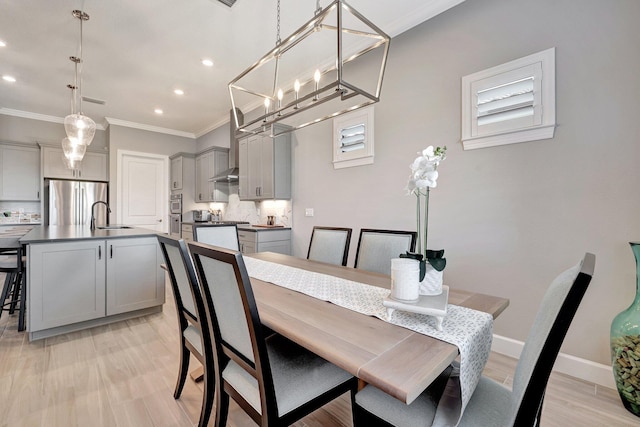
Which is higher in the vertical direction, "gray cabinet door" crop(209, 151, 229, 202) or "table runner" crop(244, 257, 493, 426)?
"gray cabinet door" crop(209, 151, 229, 202)

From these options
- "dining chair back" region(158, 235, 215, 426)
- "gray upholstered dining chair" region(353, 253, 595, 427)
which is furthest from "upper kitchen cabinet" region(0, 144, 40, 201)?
"gray upholstered dining chair" region(353, 253, 595, 427)

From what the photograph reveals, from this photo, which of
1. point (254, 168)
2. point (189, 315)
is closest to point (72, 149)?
point (254, 168)

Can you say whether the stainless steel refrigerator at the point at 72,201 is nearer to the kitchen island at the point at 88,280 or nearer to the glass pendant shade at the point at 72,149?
the glass pendant shade at the point at 72,149

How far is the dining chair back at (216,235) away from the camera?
8.02ft

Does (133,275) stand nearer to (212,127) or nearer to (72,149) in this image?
(72,149)

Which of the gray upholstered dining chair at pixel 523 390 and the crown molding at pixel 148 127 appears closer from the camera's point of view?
the gray upholstered dining chair at pixel 523 390

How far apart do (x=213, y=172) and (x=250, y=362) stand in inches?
200

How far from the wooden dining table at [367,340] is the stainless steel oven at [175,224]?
206 inches

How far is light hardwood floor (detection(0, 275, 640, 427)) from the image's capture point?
5.06 ft

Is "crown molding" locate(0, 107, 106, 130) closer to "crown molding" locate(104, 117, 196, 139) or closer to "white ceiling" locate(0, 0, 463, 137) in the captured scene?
"white ceiling" locate(0, 0, 463, 137)

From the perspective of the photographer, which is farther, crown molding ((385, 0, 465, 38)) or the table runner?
crown molding ((385, 0, 465, 38))

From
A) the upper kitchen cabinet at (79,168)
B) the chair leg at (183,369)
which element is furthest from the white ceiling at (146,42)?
the chair leg at (183,369)

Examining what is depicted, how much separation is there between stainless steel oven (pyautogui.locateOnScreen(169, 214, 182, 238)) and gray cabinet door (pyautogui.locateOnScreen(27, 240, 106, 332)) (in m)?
3.32

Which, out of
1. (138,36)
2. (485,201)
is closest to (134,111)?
(138,36)
